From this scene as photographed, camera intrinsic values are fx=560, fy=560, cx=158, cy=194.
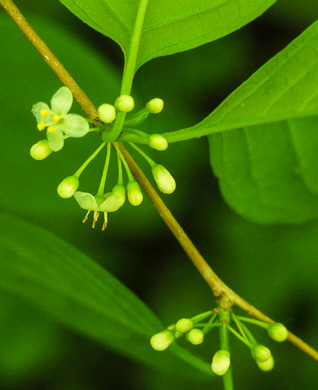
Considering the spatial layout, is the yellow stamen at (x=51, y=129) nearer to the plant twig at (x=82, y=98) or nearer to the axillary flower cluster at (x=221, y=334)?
the plant twig at (x=82, y=98)

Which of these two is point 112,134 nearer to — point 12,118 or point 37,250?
point 37,250

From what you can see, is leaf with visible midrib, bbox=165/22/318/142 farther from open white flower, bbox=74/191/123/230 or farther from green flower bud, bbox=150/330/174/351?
green flower bud, bbox=150/330/174/351


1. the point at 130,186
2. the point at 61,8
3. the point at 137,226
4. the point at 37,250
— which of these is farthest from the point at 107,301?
the point at 61,8

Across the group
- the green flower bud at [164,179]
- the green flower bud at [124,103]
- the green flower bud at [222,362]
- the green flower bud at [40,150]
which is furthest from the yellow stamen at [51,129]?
the green flower bud at [222,362]

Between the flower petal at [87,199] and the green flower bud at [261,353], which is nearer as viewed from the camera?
the flower petal at [87,199]

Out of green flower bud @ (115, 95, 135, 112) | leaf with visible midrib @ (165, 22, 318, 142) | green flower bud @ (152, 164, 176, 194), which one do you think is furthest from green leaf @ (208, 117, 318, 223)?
green flower bud @ (115, 95, 135, 112)
